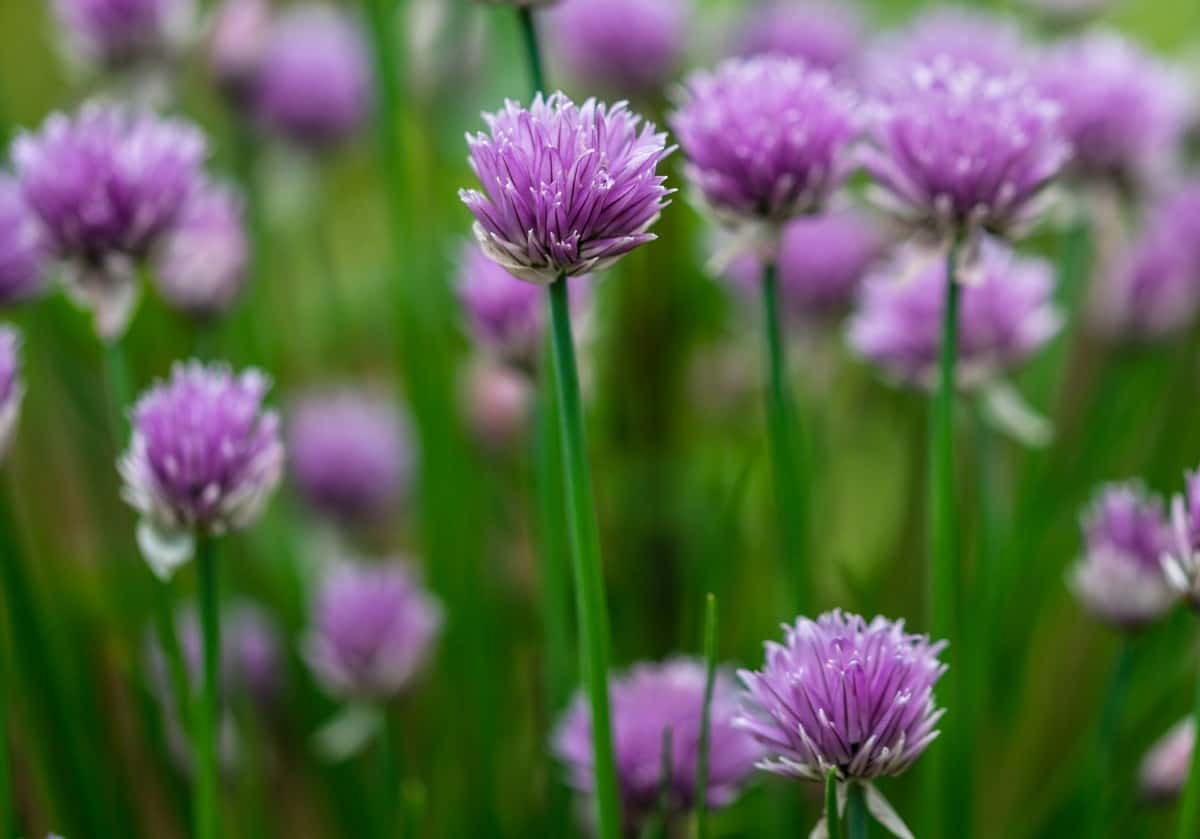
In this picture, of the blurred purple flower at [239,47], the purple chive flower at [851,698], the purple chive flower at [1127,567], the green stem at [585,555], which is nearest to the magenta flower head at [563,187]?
the green stem at [585,555]

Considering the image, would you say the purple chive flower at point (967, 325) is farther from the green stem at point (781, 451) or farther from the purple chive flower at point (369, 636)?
the purple chive flower at point (369, 636)

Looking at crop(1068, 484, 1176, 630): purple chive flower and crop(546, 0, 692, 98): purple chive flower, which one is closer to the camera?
crop(1068, 484, 1176, 630): purple chive flower

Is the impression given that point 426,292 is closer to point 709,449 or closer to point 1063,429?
point 709,449

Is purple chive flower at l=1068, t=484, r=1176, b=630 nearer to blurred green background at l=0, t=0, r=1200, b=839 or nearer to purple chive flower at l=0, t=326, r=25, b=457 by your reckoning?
blurred green background at l=0, t=0, r=1200, b=839

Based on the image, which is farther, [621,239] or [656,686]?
[656,686]

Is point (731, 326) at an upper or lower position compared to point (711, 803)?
upper

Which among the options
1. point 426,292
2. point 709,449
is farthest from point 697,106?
point 709,449

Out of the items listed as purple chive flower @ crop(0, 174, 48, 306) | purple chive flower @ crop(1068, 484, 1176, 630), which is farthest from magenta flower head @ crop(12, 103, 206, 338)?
purple chive flower @ crop(1068, 484, 1176, 630)
